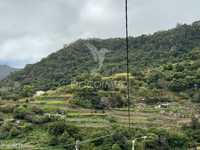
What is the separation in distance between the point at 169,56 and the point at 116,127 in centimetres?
3958

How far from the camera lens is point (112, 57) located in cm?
9388

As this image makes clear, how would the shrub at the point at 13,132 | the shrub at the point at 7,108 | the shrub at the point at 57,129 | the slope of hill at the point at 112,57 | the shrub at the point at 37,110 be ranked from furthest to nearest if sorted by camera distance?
the slope of hill at the point at 112,57 → the shrub at the point at 7,108 → the shrub at the point at 37,110 → the shrub at the point at 13,132 → the shrub at the point at 57,129

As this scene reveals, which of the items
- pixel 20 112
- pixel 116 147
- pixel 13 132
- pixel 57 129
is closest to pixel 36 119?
pixel 20 112

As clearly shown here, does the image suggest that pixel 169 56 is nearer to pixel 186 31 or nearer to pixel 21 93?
pixel 186 31

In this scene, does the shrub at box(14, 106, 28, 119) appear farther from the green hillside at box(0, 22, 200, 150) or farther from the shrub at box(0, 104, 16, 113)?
the shrub at box(0, 104, 16, 113)

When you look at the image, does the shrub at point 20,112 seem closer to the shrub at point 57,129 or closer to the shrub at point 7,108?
the shrub at point 7,108

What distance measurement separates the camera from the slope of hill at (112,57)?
265 feet

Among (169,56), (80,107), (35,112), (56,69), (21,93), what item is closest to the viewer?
(35,112)

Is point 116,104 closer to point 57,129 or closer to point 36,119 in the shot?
point 36,119

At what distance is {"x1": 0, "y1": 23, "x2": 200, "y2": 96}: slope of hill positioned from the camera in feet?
265

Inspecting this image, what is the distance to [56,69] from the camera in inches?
3556

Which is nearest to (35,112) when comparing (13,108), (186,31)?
(13,108)

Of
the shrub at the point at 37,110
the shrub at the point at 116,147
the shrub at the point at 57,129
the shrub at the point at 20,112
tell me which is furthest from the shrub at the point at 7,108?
the shrub at the point at 116,147

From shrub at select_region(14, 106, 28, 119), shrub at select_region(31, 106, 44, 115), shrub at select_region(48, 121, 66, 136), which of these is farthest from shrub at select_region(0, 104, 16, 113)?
shrub at select_region(48, 121, 66, 136)
